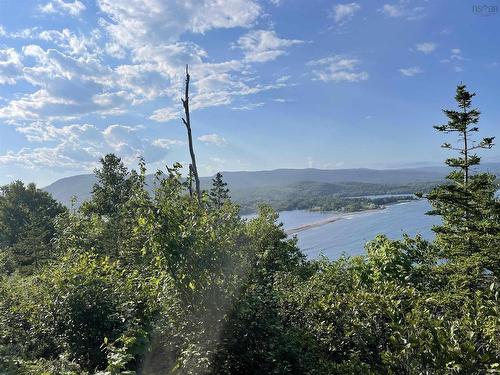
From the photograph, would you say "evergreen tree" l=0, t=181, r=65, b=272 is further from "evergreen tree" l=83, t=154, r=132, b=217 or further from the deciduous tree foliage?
the deciduous tree foliage

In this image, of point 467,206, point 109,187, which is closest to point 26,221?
point 109,187

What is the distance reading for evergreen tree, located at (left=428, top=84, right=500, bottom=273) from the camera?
41.5ft

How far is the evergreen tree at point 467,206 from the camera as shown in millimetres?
12641

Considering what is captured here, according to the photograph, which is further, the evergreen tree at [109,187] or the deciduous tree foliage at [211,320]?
the evergreen tree at [109,187]

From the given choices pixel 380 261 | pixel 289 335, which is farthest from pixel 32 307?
pixel 380 261

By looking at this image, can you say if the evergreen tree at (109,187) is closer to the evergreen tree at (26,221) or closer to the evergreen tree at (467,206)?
the evergreen tree at (26,221)

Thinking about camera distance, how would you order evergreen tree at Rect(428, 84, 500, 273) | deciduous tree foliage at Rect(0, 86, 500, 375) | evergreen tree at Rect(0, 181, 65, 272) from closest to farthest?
deciduous tree foliage at Rect(0, 86, 500, 375) < evergreen tree at Rect(428, 84, 500, 273) < evergreen tree at Rect(0, 181, 65, 272)

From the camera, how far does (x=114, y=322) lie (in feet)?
21.3

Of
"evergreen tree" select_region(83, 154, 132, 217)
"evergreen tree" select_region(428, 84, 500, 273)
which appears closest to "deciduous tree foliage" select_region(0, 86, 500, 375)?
"evergreen tree" select_region(428, 84, 500, 273)

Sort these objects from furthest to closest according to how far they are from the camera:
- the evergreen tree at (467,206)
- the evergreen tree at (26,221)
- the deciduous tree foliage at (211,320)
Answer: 1. the evergreen tree at (26,221)
2. the evergreen tree at (467,206)
3. the deciduous tree foliage at (211,320)

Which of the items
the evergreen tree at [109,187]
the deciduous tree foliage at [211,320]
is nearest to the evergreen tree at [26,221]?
the evergreen tree at [109,187]

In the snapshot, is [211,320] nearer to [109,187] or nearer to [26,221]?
[109,187]

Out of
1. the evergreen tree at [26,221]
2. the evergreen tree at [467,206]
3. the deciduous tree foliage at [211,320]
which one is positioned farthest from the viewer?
the evergreen tree at [26,221]

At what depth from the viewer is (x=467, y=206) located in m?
14.1
